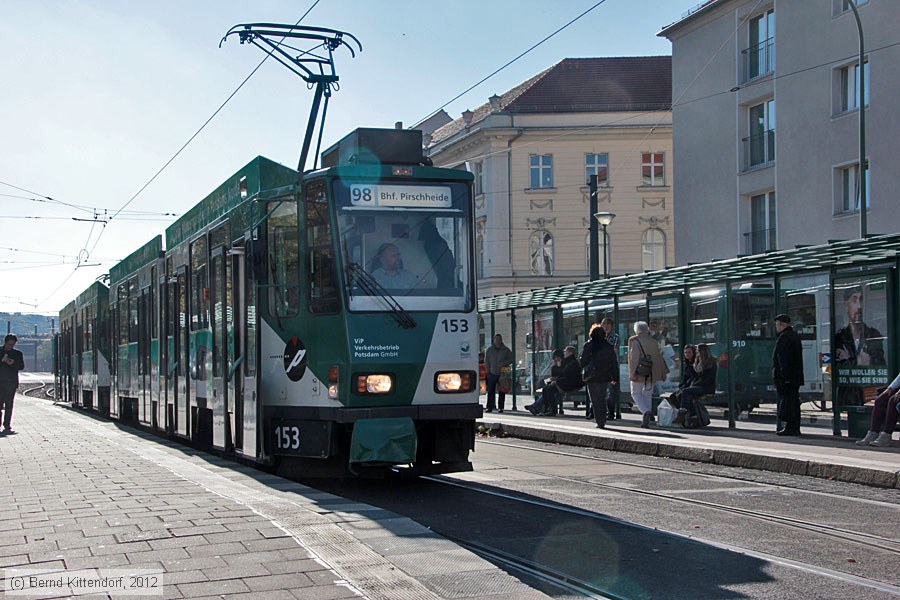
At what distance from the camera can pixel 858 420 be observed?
49.1 feet

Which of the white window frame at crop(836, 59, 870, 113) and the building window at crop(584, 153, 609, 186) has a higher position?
the building window at crop(584, 153, 609, 186)

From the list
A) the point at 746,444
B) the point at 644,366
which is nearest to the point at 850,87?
the point at 644,366

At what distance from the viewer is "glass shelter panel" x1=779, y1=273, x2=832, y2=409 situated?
17.6 m

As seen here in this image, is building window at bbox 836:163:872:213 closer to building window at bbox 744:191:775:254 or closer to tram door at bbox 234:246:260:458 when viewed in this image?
building window at bbox 744:191:775:254

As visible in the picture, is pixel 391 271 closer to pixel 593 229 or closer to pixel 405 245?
pixel 405 245

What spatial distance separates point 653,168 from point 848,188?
24.9 metres

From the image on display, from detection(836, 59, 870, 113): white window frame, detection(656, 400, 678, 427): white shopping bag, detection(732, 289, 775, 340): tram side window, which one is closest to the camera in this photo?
detection(656, 400, 678, 427): white shopping bag

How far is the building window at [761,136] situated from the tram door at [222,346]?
2660 centimetres

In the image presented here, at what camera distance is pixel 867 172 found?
31.7 meters

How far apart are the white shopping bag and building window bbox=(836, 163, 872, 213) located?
16.5 metres

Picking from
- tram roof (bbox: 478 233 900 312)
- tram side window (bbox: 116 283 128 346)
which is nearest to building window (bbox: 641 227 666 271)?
tram roof (bbox: 478 233 900 312)

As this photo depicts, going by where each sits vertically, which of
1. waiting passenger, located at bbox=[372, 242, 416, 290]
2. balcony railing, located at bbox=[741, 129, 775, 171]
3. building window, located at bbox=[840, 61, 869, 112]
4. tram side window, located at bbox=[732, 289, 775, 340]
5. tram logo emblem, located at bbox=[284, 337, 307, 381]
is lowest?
tram logo emblem, located at bbox=[284, 337, 307, 381]

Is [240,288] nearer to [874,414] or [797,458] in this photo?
[797,458]

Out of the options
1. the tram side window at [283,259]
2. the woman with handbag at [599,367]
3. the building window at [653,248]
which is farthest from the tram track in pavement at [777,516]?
the building window at [653,248]
